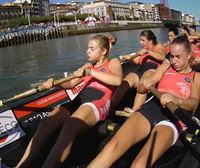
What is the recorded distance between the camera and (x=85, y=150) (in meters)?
4.45

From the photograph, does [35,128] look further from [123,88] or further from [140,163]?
[140,163]

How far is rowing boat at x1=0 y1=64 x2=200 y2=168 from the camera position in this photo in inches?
156

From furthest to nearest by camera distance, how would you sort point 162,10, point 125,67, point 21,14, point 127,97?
point 21,14
point 162,10
point 125,67
point 127,97

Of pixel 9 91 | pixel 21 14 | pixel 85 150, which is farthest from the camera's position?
pixel 21 14

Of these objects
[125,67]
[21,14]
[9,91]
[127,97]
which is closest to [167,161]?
[127,97]

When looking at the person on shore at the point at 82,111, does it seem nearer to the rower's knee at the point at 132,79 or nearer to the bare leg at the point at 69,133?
the bare leg at the point at 69,133

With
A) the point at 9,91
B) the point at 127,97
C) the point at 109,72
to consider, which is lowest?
the point at 9,91

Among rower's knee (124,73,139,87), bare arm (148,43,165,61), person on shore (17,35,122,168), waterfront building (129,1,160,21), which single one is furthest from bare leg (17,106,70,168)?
waterfront building (129,1,160,21)

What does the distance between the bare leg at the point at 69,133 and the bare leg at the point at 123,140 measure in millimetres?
489

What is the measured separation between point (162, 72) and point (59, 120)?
1418 millimetres

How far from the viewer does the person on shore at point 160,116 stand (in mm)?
3506

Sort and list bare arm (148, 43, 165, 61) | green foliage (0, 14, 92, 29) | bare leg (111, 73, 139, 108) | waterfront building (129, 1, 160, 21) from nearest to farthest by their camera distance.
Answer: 1. bare leg (111, 73, 139, 108)
2. bare arm (148, 43, 165, 61)
3. green foliage (0, 14, 92, 29)
4. waterfront building (129, 1, 160, 21)

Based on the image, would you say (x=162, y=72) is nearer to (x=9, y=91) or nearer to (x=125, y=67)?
(x=125, y=67)

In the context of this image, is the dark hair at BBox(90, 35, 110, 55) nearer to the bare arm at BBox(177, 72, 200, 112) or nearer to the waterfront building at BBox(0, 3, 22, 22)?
the bare arm at BBox(177, 72, 200, 112)
